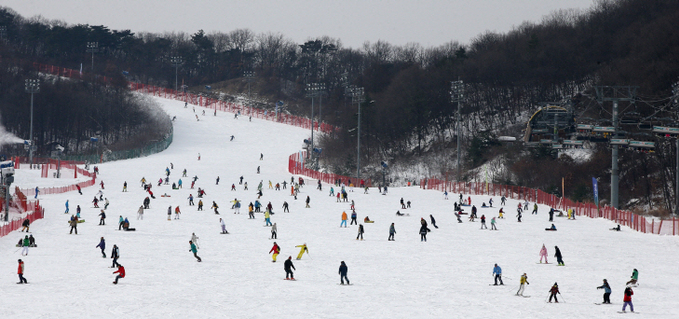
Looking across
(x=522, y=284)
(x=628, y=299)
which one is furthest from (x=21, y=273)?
(x=628, y=299)

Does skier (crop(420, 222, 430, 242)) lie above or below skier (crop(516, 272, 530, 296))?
above

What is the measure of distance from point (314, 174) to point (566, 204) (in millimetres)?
24385

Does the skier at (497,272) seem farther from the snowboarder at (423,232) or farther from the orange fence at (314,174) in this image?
the orange fence at (314,174)

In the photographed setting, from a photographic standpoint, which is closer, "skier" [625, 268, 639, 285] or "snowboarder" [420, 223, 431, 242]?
"skier" [625, 268, 639, 285]

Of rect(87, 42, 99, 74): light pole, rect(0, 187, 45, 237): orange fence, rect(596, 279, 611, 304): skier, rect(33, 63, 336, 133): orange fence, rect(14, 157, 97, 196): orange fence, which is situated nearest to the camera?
rect(596, 279, 611, 304): skier

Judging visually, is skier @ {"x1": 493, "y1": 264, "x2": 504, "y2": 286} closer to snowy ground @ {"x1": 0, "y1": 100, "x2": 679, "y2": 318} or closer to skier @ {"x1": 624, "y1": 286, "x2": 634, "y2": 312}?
snowy ground @ {"x1": 0, "y1": 100, "x2": 679, "y2": 318}

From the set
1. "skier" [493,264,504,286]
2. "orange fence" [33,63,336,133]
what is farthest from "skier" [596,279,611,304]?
"orange fence" [33,63,336,133]

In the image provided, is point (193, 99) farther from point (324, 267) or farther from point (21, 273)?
point (21, 273)

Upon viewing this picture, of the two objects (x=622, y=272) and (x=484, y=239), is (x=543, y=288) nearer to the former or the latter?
(x=622, y=272)

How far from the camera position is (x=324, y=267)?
2780 centimetres

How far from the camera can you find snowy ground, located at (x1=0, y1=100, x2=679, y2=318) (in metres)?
21.4

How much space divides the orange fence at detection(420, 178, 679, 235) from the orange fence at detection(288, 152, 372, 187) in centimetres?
600

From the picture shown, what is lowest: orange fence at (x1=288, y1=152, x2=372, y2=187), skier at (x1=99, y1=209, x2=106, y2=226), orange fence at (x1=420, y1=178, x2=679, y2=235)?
skier at (x1=99, y1=209, x2=106, y2=226)

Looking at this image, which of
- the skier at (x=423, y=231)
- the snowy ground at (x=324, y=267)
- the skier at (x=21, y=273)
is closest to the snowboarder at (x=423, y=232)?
the skier at (x=423, y=231)
